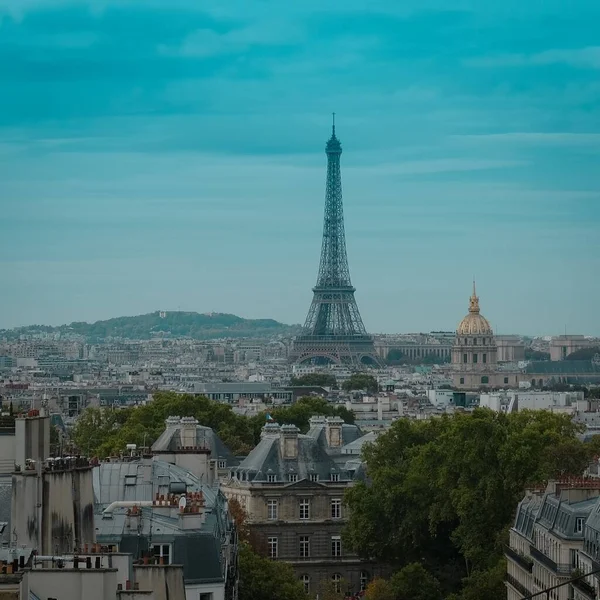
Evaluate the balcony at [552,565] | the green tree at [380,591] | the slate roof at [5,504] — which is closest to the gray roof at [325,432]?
the green tree at [380,591]

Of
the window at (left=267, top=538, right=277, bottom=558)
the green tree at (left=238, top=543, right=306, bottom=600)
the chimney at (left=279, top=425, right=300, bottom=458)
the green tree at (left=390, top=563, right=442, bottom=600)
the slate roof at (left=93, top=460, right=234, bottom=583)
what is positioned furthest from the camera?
the chimney at (left=279, top=425, right=300, bottom=458)

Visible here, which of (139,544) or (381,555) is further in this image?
(381,555)

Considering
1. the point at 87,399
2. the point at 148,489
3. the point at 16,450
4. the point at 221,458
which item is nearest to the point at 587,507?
the point at 148,489

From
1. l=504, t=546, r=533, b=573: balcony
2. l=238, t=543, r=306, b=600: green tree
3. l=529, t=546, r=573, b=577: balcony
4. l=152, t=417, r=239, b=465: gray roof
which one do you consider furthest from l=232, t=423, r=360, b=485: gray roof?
l=529, t=546, r=573, b=577: balcony

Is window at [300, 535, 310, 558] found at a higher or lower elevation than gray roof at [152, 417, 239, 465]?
lower

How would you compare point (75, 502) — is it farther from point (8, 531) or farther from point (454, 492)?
point (454, 492)

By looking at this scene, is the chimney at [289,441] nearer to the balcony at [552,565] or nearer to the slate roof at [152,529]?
the balcony at [552,565]

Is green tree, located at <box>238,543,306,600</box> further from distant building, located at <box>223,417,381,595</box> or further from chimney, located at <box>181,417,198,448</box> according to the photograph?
chimney, located at <box>181,417,198,448</box>

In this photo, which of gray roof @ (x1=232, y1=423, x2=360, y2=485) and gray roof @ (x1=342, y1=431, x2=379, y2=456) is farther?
gray roof @ (x1=342, y1=431, x2=379, y2=456)
